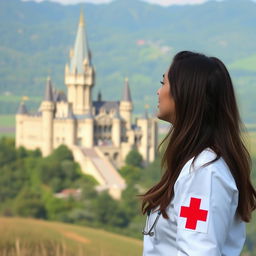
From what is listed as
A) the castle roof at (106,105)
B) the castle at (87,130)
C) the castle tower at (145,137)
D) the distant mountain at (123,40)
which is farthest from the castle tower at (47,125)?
the distant mountain at (123,40)

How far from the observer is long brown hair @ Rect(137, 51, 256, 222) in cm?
196

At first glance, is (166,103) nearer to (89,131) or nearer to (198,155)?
(198,155)

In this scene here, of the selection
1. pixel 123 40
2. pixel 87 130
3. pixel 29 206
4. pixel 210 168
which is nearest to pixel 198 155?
pixel 210 168

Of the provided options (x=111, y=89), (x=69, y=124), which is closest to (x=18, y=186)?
(x=69, y=124)

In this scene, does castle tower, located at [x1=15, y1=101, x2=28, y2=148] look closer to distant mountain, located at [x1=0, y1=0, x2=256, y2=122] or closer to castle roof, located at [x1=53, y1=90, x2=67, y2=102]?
castle roof, located at [x1=53, y1=90, x2=67, y2=102]

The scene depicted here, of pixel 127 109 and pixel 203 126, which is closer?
pixel 203 126

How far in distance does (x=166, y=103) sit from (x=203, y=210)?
11.4 inches

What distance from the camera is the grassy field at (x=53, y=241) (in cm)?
371

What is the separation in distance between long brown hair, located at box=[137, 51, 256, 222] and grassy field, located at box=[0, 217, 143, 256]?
1.50 meters

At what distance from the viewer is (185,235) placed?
1.84 m

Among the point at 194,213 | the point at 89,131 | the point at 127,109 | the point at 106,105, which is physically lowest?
the point at 194,213

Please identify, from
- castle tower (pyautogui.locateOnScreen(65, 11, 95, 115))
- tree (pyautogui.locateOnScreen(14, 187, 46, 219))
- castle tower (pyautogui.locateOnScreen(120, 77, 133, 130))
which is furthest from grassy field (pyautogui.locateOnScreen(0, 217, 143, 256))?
castle tower (pyautogui.locateOnScreen(65, 11, 95, 115))

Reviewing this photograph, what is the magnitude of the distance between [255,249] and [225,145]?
1253 inches

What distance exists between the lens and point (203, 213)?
1.84 metres
